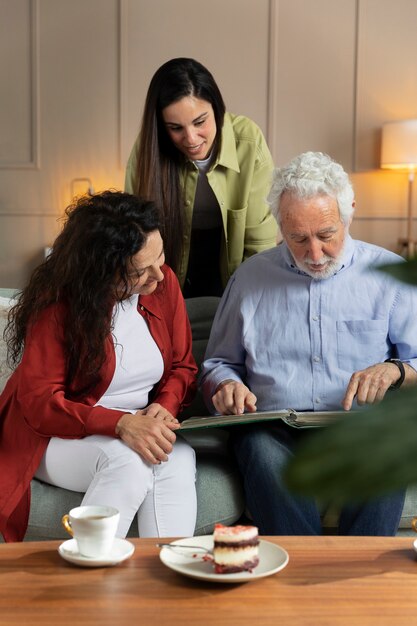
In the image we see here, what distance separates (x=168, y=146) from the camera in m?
2.61

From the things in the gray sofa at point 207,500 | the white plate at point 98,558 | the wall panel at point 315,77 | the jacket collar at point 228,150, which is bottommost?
the gray sofa at point 207,500

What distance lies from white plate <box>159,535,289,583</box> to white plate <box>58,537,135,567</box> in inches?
2.4

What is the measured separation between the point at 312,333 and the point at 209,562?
0.95m

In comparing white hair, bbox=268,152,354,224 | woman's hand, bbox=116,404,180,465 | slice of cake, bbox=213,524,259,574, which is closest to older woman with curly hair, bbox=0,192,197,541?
woman's hand, bbox=116,404,180,465

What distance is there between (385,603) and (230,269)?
159 cm

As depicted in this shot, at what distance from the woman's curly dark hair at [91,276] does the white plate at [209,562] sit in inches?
28.8

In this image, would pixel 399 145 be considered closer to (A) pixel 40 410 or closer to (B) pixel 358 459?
(A) pixel 40 410

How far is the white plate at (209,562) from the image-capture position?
4.43 feet

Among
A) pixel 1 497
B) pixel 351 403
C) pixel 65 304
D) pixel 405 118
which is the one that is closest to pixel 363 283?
pixel 351 403

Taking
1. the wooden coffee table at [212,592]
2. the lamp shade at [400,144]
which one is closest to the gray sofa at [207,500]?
the wooden coffee table at [212,592]

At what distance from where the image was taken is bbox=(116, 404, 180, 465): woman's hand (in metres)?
2.04

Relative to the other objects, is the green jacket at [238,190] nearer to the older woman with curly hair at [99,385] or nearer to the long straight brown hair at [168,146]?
the long straight brown hair at [168,146]

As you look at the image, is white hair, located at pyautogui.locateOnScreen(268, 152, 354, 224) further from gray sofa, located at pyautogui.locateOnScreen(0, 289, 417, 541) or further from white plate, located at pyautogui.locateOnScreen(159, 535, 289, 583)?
white plate, located at pyautogui.locateOnScreen(159, 535, 289, 583)

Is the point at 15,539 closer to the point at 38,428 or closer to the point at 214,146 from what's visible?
the point at 38,428
